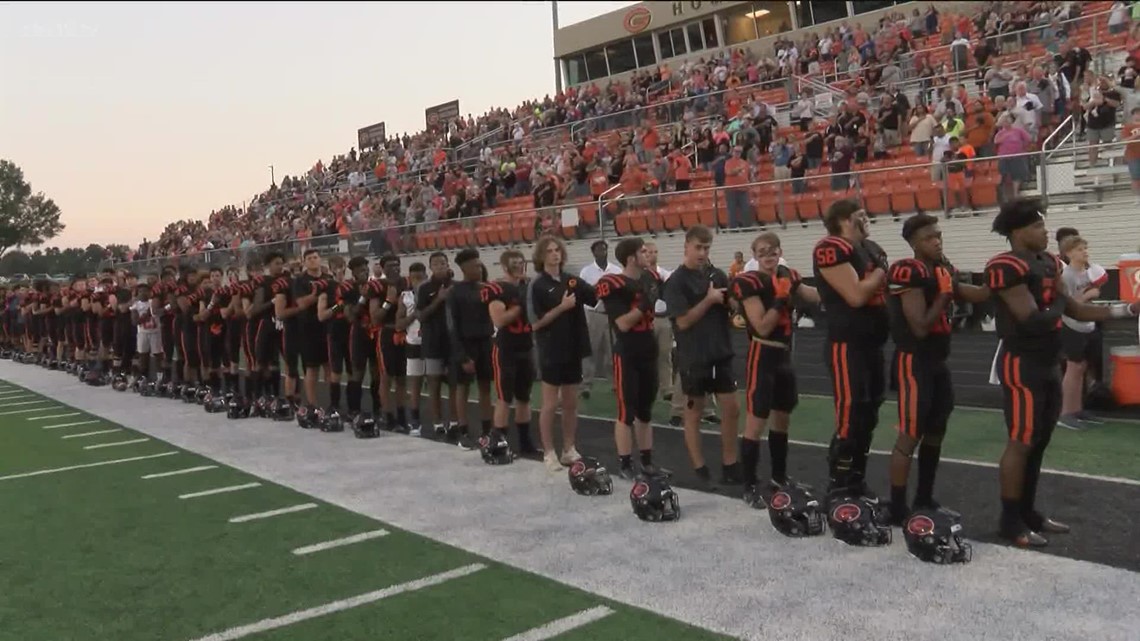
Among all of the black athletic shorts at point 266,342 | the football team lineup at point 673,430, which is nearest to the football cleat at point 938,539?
the football team lineup at point 673,430

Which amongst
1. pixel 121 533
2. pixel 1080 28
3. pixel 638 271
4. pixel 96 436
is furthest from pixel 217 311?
pixel 1080 28

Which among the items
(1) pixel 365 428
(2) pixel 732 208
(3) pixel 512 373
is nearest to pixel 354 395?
(1) pixel 365 428

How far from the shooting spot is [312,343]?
31.4 feet

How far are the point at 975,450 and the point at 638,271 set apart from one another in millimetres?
2839

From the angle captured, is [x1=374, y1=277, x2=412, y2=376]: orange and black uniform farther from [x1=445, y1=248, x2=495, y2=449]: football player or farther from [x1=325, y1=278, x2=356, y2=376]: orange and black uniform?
[x1=445, y1=248, x2=495, y2=449]: football player

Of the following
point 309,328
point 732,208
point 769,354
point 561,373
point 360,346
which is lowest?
point 561,373

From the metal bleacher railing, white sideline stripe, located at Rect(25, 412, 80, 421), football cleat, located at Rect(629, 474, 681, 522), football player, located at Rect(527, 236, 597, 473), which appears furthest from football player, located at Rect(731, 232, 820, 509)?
white sideline stripe, located at Rect(25, 412, 80, 421)

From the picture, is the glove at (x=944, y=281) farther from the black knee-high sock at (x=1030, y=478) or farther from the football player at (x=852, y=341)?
the black knee-high sock at (x=1030, y=478)

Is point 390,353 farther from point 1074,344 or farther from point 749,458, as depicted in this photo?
point 1074,344

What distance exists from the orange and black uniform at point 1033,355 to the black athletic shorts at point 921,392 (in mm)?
341

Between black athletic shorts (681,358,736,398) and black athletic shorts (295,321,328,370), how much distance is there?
4793 millimetres

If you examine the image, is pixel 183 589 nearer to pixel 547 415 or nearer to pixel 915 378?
pixel 547 415

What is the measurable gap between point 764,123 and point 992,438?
39.9 feet

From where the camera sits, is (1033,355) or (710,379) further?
(710,379)
